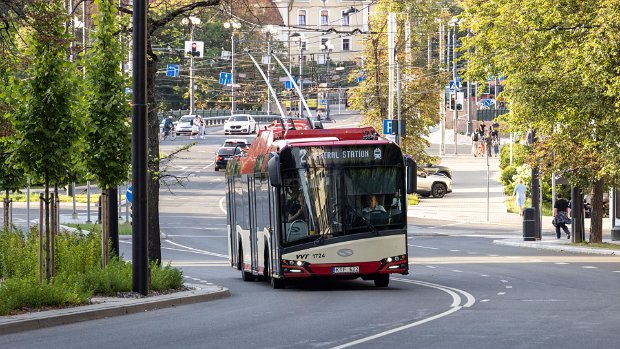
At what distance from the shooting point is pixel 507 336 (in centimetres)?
1471

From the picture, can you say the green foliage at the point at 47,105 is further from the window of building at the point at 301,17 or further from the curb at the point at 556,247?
the window of building at the point at 301,17

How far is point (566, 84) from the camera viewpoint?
1444 inches

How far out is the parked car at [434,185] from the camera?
68.3m

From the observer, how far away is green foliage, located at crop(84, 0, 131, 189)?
2241 centimetres

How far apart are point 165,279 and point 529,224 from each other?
23.7 m

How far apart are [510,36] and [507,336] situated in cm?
2765

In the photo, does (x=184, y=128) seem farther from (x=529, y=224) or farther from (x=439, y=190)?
(x=529, y=224)

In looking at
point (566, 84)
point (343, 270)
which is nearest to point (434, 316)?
point (343, 270)

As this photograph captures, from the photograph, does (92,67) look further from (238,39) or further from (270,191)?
(238,39)

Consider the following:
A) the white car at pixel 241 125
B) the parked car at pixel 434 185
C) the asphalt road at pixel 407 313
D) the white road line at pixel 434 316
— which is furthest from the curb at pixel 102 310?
the white car at pixel 241 125

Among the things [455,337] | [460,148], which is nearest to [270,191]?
[455,337]

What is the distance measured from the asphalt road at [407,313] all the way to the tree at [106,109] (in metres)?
3.22

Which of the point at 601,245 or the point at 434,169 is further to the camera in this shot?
the point at 434,169

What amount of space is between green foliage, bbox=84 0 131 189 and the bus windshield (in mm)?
3039
